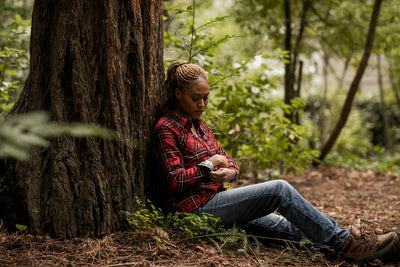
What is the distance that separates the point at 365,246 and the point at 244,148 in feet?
9.49

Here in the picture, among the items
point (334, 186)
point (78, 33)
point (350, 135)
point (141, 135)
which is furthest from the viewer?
point (350, 135)

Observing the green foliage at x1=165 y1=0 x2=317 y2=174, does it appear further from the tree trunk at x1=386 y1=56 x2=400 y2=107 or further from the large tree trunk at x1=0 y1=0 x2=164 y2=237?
the tree trunk at x1=386 y1=56 x2=400 y2=107

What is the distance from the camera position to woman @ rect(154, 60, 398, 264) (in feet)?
7.88

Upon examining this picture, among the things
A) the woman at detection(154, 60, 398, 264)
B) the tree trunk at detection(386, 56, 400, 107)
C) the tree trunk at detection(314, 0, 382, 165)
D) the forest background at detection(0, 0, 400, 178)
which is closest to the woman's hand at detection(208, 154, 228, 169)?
the woman at detection(154, 60, 398, 264)

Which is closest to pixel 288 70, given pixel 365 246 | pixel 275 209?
pixel 275 209

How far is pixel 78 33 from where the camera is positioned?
6.98ft

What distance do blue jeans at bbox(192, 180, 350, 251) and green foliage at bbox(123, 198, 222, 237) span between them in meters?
0.09

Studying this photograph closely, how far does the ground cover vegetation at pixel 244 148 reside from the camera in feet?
7.07

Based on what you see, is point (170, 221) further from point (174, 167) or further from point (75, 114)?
point (75, 114)

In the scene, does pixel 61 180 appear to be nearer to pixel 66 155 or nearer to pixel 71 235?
pixel 66 155

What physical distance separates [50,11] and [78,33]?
239 mm

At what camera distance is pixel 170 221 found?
2471 mm

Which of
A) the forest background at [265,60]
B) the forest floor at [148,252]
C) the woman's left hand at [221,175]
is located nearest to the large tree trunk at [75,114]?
the forest floor at [148,252]

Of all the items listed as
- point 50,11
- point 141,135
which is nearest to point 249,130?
point 141,135
